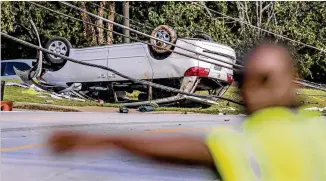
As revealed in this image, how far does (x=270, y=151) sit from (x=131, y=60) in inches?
396

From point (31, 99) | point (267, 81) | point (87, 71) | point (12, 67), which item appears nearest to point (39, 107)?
point (31, 99)

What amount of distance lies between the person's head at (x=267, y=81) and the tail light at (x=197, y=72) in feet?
25.2

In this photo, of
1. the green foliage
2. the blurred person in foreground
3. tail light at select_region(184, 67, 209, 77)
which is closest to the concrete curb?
tail light at select_region(184, 67, 209, 77)

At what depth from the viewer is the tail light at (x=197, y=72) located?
30.3 feet

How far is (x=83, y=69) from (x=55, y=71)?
55 cm

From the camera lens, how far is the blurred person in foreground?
119 cm

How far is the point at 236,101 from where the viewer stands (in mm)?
1425

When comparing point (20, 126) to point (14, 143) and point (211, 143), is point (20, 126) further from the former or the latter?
point (211, 143)

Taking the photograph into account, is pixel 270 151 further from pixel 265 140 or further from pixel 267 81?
pixel 267 81

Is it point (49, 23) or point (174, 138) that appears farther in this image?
point (49, 23)

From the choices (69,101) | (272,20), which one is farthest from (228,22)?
(69,101)

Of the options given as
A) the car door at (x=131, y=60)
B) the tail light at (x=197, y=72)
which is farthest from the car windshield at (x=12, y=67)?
the tail light at (x=197, y=72)

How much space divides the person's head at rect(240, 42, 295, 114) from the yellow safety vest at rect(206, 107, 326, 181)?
31mm

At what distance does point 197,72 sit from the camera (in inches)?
379
